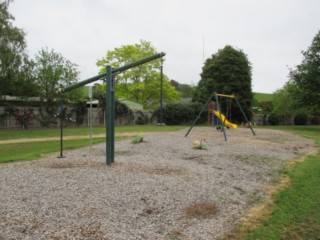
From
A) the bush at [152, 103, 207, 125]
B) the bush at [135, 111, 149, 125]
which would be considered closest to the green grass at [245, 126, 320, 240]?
the bush at [135, 111, 149, 125]

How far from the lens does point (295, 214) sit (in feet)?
15.7

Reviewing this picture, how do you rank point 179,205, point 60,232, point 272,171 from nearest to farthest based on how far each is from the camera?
point 60,232 < point 179,205 < point 272,171

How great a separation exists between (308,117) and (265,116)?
231 inches

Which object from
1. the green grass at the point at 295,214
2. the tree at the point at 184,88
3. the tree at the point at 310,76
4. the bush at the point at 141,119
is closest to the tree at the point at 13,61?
the bush at the point at 141,119

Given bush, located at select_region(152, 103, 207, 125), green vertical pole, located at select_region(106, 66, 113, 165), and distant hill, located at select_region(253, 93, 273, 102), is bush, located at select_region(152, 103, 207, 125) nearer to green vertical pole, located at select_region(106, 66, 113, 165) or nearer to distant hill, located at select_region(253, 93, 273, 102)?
green vertical pole, located at select_region(106, 66, 113, 165)

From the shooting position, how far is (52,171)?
22.0 ft

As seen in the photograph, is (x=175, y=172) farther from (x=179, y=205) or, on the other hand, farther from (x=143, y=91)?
(x=143, y=91)

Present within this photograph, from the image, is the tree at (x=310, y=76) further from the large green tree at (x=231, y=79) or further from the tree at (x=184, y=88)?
the tree at (x=184, y=88)

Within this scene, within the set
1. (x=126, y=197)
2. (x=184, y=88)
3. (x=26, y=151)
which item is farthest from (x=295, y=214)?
(x=184, y=88)

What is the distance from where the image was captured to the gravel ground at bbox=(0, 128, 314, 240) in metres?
3.91

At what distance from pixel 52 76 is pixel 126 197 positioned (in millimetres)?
23976

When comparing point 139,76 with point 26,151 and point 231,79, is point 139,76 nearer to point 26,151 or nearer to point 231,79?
point 231,79

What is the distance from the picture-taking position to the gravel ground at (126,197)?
12.8ft

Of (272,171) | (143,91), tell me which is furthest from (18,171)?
(143,91)
